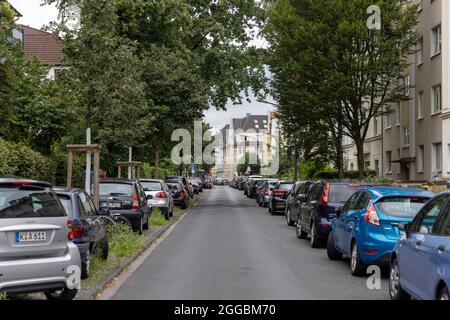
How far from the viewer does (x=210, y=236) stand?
18062 millimetres

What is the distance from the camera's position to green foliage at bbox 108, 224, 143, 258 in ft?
42.6

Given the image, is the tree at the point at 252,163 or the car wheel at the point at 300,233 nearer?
the car wheel at the point at 300,233

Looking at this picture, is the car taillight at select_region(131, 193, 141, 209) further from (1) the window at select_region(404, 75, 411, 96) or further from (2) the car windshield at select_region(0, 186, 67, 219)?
(1) the window at select_region(404, 75, 411, 96)

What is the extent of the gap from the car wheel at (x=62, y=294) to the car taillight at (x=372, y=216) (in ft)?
15.3

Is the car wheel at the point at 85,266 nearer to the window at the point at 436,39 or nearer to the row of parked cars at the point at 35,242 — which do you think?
the row of parked cars at the point at 35,242

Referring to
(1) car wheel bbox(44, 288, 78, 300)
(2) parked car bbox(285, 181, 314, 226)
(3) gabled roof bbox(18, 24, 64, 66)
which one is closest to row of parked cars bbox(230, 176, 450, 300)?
(2) parked car bbox(285, 181, 314, 226)

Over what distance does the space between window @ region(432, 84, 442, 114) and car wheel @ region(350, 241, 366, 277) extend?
73.9 feet

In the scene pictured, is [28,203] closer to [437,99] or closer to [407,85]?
[437,99]

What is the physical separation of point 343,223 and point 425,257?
16.1 ft

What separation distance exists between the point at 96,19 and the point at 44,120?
5.86 m

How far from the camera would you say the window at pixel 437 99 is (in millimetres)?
31500

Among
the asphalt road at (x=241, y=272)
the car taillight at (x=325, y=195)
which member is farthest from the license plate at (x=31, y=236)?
the car taillight at (x=325, y=195)

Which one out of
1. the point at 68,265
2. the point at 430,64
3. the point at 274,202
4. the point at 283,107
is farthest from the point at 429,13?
the point at 68,265

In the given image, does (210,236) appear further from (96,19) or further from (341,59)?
(341,59)
